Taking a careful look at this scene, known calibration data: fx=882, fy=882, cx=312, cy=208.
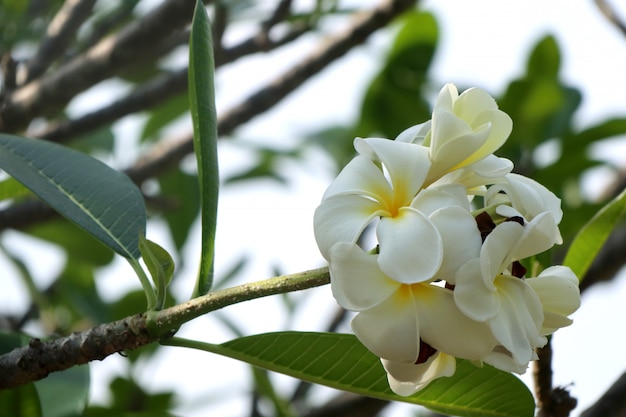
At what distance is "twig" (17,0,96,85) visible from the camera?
69.1 inches

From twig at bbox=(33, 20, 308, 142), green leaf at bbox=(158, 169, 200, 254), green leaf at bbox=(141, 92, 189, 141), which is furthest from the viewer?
green leaf at bbox=(141, 92, 189, 141)

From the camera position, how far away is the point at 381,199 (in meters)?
0.69

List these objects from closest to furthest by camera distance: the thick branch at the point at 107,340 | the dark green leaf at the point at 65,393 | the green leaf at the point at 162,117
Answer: the thick branch at the point at 107,340 → the dark green leaf at the point at 65,393 → the green leaf at the point at 162,117

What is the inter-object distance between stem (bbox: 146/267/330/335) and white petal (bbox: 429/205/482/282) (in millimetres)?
93

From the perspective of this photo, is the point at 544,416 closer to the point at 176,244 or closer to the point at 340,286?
the point at 340,286

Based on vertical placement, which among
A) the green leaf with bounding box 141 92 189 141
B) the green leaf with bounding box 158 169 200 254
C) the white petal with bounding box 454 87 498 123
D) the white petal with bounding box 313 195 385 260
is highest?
the white petal with bounding box 454 87 498 123

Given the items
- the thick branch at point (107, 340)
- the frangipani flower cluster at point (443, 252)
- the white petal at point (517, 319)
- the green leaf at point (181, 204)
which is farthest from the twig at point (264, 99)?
the white petal at point (517, 319)

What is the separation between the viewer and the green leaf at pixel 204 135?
2.73ft

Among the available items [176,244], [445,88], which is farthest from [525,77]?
[445,88]

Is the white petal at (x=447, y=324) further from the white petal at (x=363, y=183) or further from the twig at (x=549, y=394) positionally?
the twig at (x=549, y=394)

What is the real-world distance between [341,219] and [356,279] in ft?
0.16

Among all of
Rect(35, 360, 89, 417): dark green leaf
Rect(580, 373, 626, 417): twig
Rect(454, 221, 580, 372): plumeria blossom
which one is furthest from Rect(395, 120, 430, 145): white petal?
Rect(35, 360, 89, 417): dark green leaf

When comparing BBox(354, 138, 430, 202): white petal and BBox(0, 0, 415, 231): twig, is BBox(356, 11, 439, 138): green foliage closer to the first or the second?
BBox(0, 0, 415, 231): twig

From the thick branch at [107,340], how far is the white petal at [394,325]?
100mm
